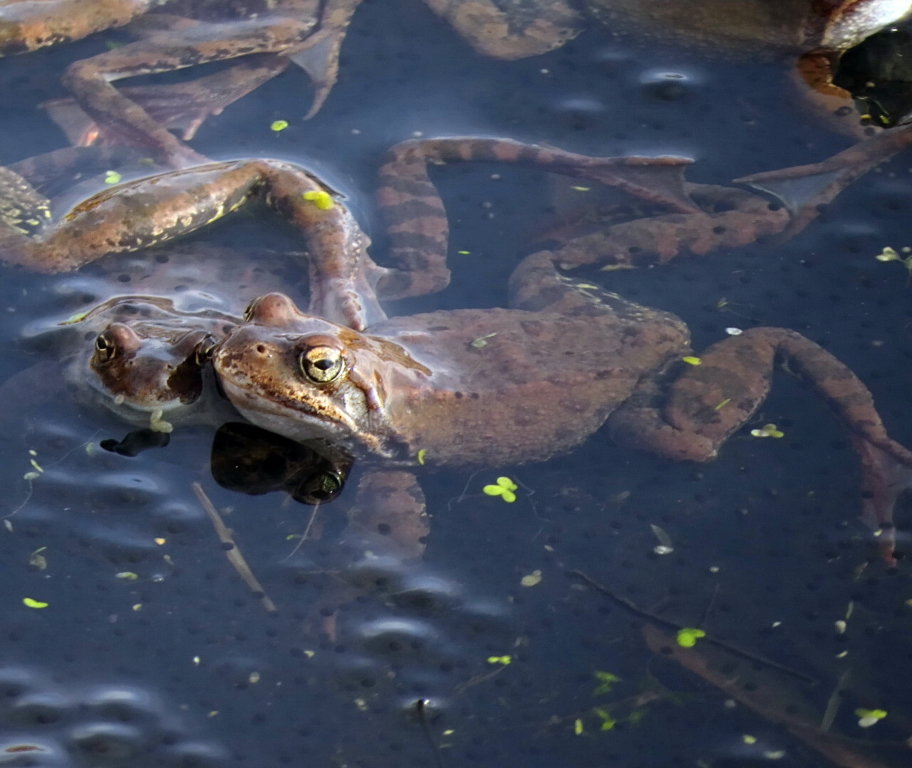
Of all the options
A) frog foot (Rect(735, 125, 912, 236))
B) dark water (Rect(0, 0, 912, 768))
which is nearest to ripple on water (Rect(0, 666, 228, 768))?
dark water (Rect(0, 0, 912, 768))

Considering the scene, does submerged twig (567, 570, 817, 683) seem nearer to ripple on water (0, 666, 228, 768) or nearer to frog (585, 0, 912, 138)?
ripple on water (0, 666, 228, 768)

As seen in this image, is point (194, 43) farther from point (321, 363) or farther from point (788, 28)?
point (788, 28)

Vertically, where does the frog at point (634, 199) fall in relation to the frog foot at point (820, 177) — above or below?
below

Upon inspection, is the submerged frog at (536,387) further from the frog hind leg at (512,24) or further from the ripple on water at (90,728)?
the frog hind leg at (512,24)

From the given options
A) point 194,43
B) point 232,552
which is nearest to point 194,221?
point 194,43

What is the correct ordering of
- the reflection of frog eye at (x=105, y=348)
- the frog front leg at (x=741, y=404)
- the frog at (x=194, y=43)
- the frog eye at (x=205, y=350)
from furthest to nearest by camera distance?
the frog at (x=194, y=43) → the frog front leg at (x=741, y=404) → the frog eye at (x=205, y=350) → the reflection of frog eye at (x=105, y=348)

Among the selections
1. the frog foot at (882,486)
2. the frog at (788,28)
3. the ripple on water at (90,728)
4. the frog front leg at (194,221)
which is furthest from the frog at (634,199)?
the ripple on water at (90,728)

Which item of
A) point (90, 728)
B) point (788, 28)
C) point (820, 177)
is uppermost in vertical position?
point (788, 28)
